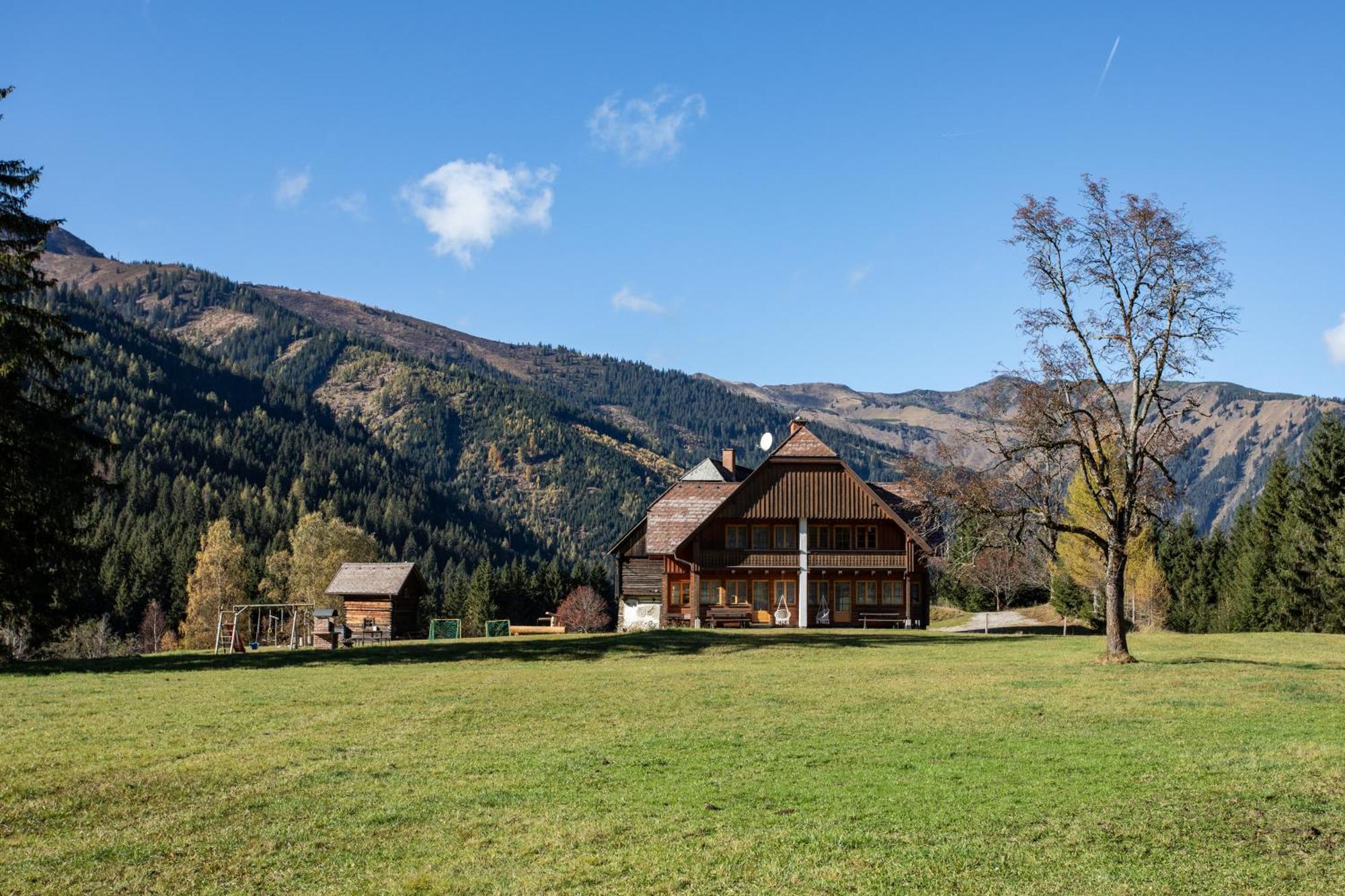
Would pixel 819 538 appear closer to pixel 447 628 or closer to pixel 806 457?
pixel 806 457

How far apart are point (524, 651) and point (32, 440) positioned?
16.5m

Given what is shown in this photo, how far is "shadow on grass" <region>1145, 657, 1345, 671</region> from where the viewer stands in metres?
29.8

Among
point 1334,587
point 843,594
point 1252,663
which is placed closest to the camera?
point 1252,663

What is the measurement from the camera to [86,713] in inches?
854

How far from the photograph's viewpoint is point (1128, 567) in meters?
71.1

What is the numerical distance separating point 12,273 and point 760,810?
29.1 metres

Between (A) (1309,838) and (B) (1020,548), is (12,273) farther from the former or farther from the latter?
(A) (1309,838)

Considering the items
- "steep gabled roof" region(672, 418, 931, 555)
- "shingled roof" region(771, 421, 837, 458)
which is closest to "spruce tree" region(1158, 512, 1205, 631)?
"steep gabled roof" region(672, 418, 931, 555)

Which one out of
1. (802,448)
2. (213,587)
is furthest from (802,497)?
(213,587)

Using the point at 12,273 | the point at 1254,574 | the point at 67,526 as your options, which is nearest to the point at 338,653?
the point at 67,526

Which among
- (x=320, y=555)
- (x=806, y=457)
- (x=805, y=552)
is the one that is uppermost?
(x=806, y=457)

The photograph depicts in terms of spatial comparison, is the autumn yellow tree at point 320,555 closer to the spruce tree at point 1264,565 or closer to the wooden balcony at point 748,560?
the wooden balcony at point 748,560

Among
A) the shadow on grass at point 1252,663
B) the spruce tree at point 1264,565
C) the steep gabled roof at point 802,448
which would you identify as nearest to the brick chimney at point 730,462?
the steep gabled roof at point 802,448

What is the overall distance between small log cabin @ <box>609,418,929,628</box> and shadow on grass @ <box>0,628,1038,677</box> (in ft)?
30.3
